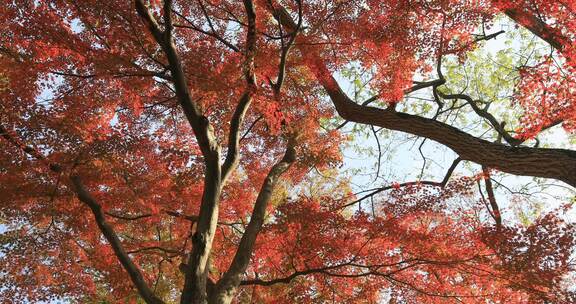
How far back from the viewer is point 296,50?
8.95 m

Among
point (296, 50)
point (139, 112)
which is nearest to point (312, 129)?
point (296, 50)

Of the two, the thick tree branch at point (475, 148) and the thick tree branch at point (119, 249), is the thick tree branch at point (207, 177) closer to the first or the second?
the thick tree branch at point (119, 249)

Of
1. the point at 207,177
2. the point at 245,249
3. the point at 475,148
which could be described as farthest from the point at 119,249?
the point at 475,148

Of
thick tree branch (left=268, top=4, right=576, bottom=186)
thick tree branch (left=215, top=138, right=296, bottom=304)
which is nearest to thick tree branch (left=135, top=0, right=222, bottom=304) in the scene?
thick tree branch (left=215, top=138, right=296, bottom=304)

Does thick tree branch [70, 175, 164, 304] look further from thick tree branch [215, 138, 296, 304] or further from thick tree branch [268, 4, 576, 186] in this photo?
thick tree branch [268, 4, 576, 186]

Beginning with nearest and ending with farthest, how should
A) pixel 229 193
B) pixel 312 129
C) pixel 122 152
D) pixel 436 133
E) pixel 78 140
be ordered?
pixel 436 133 < pixel 78 140 < pixel 122 152 < pixel 312 129 < pixel 229 193

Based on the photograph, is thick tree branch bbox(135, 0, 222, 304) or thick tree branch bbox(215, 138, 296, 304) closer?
thick tree branch bbox(135, 0, 222, 304)

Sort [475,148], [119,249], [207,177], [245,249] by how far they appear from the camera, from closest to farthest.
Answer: [207,177] → [119,249] → [475,148] → [245,249]

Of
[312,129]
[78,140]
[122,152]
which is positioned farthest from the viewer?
[312,129]

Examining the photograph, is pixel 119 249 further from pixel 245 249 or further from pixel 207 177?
pixel 245 249

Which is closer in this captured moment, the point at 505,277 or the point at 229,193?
the point at 505,277

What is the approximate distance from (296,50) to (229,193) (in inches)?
155

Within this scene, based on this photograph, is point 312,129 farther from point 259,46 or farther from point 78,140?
point 78,140

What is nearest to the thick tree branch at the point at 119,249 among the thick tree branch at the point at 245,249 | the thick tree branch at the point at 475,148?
the thick tree branch at the point at 245,249
